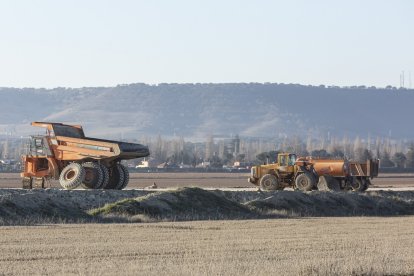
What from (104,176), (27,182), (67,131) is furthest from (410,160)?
(104,176)

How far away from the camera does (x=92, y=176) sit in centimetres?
4922

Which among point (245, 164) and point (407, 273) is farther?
point (245, 164)

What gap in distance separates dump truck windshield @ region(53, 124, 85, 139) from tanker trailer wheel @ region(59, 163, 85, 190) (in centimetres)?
196

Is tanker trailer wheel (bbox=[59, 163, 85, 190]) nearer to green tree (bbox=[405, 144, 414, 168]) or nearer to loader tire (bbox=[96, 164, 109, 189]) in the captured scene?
loader tire (bbox=[96, 164, 109, 189])

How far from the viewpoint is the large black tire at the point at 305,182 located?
59.1 m

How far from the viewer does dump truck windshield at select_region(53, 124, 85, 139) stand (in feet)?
165

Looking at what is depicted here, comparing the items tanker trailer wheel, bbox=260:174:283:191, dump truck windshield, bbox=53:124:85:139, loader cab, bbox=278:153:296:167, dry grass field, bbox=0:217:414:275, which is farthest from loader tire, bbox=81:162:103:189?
loader cab, bbox=278:153:296:167

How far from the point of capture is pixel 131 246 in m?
28.8

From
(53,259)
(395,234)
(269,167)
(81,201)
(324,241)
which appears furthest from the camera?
(269,167)

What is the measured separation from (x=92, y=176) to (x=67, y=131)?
116 inches

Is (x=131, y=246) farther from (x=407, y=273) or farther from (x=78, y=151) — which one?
(x=78, y=151)

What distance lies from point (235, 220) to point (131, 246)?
13.7 m

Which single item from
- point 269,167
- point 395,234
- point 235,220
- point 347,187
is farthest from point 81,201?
point 347,187

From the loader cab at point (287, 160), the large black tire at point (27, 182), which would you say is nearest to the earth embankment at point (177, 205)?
the large black tire at point (27, 182)
